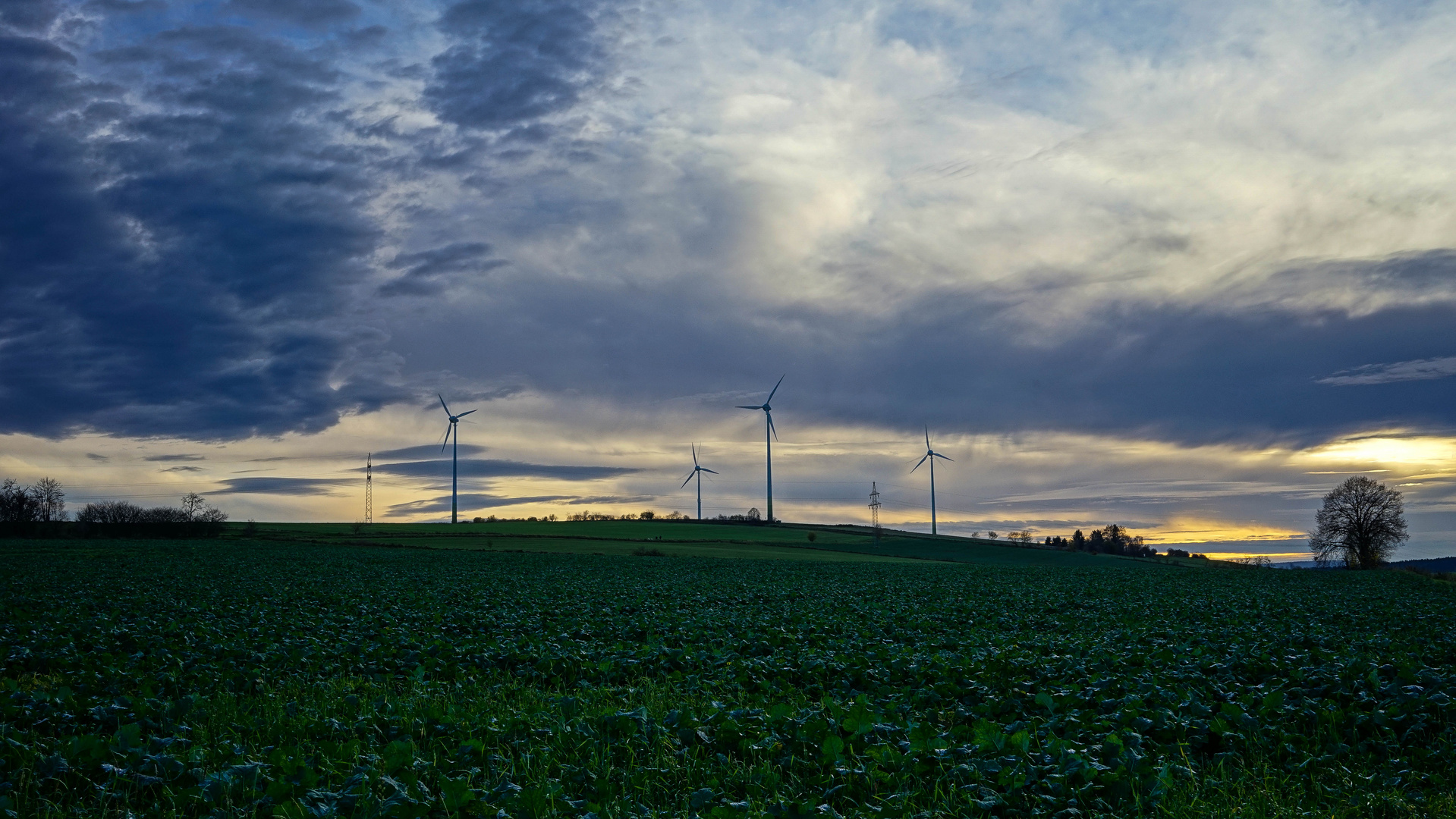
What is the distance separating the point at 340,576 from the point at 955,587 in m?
36.2

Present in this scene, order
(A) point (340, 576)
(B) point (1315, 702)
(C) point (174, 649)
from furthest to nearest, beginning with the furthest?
(A) point (340, 576), (C) point (174, 649), (B) point (1315, 702)

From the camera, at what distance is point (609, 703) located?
1419 centimetres

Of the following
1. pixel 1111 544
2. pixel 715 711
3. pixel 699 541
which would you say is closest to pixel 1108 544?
pixel 1111 544

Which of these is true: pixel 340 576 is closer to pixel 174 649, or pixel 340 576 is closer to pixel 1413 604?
pixel 174 649

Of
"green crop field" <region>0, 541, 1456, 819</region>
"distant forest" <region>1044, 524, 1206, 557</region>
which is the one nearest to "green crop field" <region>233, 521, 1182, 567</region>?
"distant forest" <region>1044, 524, 1206, 557</region>

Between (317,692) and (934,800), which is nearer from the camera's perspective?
(934,800)

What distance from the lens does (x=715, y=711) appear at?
11977mm

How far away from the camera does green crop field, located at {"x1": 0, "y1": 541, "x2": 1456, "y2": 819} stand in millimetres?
8992

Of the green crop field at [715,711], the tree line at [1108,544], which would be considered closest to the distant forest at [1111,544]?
the tree line at [1108,544]

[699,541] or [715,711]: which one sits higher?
[715,711]

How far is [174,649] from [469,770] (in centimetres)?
1403

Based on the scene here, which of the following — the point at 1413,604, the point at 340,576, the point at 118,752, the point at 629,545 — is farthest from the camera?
the point at 629,545

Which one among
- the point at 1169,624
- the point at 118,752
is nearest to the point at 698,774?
the point at 118,752

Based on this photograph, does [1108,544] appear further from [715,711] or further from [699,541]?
[715,711]
